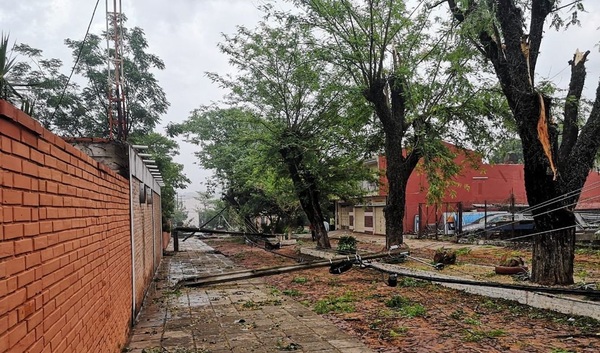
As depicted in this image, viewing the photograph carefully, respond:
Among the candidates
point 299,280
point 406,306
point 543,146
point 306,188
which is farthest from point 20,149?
point 306,188

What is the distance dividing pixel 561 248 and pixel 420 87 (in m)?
6.76

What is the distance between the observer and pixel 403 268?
11125 millimetres

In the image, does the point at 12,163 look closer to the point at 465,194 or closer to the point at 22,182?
the point at 22,182

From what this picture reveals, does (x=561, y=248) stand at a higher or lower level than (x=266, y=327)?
higher

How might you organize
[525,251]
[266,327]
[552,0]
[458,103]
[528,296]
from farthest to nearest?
[525,251] < [458,103] < [552,0] < [528,296] < [266,327]

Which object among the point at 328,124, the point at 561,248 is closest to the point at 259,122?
the point at 328,124

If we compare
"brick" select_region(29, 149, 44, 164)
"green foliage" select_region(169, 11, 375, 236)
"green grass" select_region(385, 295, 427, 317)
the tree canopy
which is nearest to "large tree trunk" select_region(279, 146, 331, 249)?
"green foliage" select_region(169, 11, 375, 236)

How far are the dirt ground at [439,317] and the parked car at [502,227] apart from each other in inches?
252

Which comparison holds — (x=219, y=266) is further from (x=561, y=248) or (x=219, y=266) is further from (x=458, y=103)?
(x=561, y=248)

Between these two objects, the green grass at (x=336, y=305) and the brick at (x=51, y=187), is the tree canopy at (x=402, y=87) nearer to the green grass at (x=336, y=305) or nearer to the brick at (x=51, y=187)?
the green grass at (x=336, y=305)

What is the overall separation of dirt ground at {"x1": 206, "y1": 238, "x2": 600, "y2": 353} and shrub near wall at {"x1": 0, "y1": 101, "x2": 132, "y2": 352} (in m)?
3.53

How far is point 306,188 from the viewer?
16906 mm

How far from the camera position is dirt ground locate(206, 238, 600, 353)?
529cm

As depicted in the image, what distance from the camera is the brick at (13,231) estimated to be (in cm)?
163
